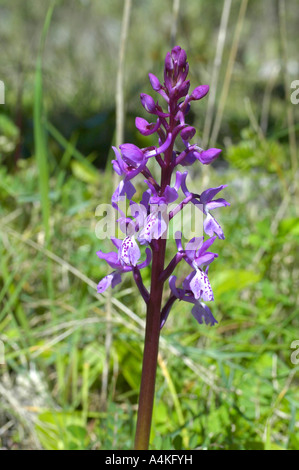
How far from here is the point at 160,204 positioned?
868 millimetres

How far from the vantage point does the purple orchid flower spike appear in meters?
0.87

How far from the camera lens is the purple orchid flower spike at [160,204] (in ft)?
2.85

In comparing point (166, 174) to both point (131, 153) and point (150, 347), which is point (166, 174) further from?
point (150, 347)

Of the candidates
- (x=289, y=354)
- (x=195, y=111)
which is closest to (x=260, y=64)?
(x=195, y=111)

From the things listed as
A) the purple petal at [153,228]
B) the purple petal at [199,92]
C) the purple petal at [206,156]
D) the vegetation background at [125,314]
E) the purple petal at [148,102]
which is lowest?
the vegetation background at [125,314]

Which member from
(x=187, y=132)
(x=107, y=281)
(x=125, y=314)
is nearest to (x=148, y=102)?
(x=187, y=132)

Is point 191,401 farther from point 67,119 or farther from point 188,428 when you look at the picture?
point 67,119

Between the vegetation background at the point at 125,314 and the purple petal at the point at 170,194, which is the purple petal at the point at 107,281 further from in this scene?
the vegetation background at the point at 125,314

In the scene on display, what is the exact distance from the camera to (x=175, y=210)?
35.6 inches

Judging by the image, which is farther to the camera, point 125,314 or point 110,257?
point 125,314

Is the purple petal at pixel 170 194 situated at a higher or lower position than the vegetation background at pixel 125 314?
higher

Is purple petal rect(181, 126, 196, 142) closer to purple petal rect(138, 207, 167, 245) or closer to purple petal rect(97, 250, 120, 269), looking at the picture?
purple petal rect(138, 207, 167, 245)

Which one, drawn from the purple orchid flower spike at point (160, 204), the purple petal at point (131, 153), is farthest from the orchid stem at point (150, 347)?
the purple petal at point (131, 153)

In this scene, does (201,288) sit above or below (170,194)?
below
